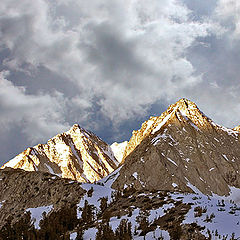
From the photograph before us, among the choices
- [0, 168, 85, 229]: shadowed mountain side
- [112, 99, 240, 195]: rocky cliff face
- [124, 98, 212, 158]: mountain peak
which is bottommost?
[0, 168, 85, 229]: shadowed mountain side

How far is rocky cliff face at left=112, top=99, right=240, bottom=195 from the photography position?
332 feet

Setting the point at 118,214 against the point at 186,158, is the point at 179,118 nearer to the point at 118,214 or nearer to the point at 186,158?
the point at 186,158

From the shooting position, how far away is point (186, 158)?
11725 centimetres

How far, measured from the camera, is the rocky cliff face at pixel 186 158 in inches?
3986

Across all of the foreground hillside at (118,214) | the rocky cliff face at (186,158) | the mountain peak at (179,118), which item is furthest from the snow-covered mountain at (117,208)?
the mountain peak at (179,118)

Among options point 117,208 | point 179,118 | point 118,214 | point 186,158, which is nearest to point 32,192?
point 117,208

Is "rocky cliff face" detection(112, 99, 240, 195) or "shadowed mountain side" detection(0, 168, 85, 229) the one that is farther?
"rocky cliff face" detection(112, 99, 240, 195)

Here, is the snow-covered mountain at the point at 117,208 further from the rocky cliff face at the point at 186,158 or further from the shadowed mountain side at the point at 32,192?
the rocky cliff face at the point at 186,158

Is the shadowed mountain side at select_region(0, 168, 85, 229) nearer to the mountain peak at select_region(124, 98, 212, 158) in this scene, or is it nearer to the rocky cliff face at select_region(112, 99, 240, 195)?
the rocky cliff face at select_region(112, 99, 240, 195)

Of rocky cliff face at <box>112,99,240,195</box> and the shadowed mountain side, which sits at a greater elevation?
rocky cliff face at <box>112,99,240,195</box>

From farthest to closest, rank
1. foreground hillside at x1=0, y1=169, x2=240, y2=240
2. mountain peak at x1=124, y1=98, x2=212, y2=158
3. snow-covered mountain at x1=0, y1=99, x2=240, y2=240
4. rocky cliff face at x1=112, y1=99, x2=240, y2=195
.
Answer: mountain peak at x1=124, y1=98, x2=212, y2=158 → rocky cliff face at x1=112, y1=99, x2=240, y2=195 → snow-covered mountain at x1=0, y1=99, x2=240, y2=240 → foreground hillside at x1=0, y1=169, x2=240, y2=240

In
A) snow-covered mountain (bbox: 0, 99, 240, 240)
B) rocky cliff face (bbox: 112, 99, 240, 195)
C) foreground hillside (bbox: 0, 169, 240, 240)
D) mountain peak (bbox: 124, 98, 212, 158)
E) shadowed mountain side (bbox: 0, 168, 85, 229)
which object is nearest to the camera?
foreground hillside (bbox: 0, 169, 240, 240)

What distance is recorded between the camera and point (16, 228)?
635 inches

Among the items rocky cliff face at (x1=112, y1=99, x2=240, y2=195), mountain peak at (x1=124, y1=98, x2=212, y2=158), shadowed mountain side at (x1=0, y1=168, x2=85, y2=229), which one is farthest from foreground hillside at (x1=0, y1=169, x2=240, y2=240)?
mountain peak at (x1=124, y1=98, x2=212, y2=158)
